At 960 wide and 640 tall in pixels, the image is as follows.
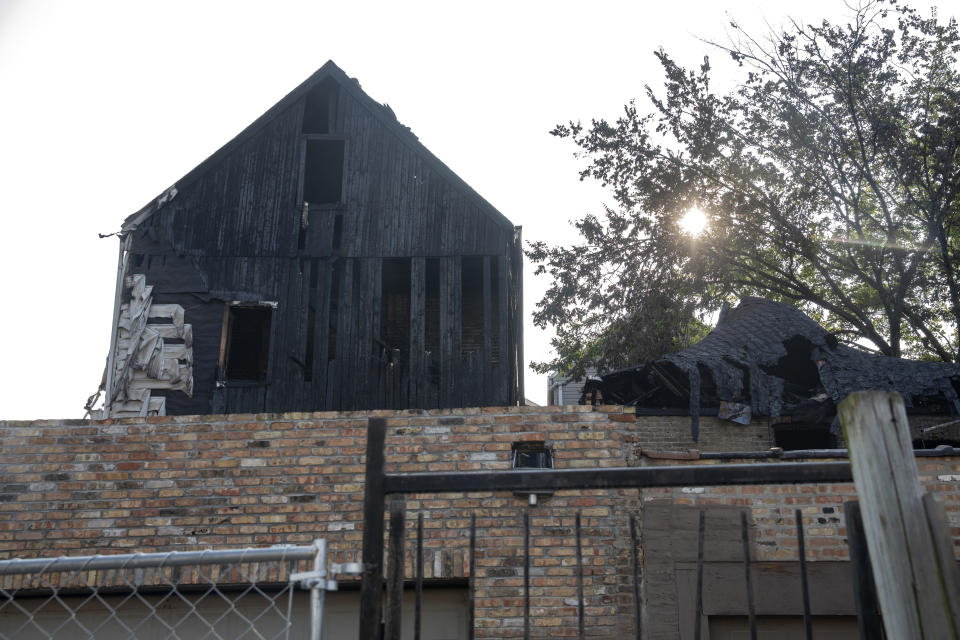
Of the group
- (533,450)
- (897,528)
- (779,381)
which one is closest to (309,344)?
(533,450)

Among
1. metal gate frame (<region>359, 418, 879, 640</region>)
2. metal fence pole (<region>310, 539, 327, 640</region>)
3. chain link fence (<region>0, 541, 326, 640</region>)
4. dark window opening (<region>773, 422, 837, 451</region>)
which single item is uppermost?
dark window opening (<region>773, 422, 837, 451</region>)

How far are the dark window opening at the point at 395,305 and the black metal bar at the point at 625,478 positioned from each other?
10863mm

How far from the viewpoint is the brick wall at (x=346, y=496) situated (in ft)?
20.4

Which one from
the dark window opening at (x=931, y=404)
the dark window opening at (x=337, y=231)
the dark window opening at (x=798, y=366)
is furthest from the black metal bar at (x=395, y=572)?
the dark window opening at (x=931, y=404)

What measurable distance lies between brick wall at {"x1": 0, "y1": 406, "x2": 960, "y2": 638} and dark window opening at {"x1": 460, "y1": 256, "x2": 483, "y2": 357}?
619 centimetres

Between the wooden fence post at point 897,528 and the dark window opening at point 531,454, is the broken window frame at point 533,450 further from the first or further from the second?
the wooden fence post at point 897,528

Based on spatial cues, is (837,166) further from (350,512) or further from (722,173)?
(350,512)

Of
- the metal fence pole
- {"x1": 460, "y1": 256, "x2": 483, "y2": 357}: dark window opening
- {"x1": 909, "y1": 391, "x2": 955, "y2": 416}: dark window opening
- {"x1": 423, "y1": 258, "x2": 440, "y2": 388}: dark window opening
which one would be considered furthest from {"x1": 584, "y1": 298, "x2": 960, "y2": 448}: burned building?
the metal fence pole

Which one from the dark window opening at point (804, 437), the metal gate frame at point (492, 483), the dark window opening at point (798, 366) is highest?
the dark window opening at point (798, 366)

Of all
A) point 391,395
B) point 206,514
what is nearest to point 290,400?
point 391,395

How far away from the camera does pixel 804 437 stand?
1232 cm

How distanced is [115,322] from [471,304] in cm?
594

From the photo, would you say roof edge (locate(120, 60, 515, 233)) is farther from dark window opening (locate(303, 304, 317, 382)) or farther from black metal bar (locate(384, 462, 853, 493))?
black metal bar (locate(384, 462, 853, 493))

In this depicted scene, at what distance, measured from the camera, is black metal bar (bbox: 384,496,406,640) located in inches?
82.0
